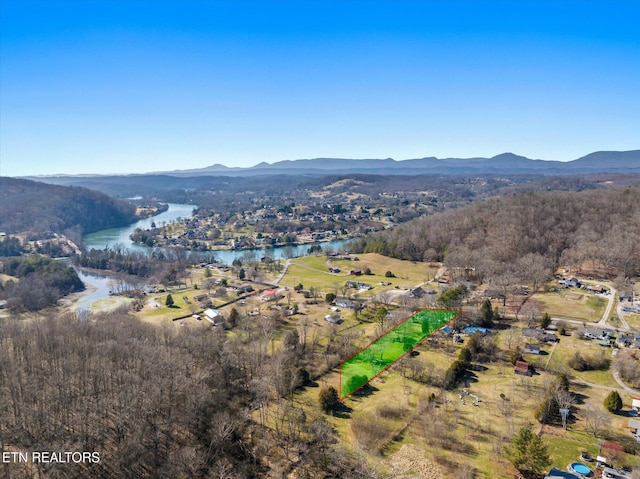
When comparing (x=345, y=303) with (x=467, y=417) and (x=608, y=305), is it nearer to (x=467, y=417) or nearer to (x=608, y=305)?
(x=467, y=417)

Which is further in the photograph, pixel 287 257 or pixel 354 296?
pixel 287 257

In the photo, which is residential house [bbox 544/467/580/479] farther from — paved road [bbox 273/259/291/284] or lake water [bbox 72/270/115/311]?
lake water [bbox 72/270/115/311]

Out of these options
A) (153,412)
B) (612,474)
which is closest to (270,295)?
→ (153,412)

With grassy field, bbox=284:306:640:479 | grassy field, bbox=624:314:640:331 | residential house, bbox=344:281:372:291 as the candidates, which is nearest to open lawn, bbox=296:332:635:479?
grassy field, bbox=284:306:640:479

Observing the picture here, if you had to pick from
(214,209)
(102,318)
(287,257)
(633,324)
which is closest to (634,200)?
(633,324)

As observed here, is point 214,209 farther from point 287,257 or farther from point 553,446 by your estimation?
point 553,446

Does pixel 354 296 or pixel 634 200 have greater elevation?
pixel 634 200
